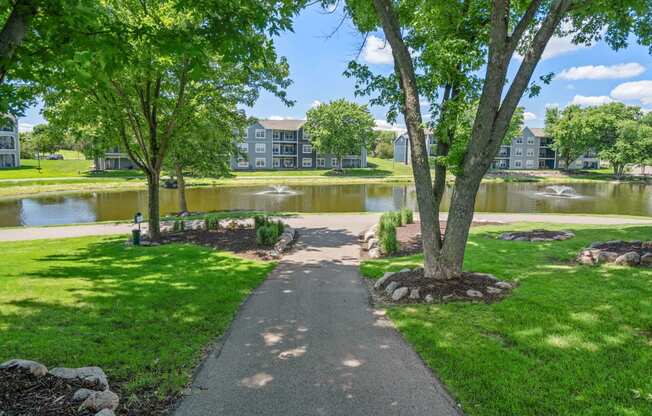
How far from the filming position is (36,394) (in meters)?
3.75

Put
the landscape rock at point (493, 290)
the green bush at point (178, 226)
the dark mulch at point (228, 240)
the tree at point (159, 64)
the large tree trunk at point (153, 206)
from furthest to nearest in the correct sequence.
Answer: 1. the green bush at point (178, 226)
2. the large tree trunk at point (153, 206)
3. the dark mulch at point (228, 240)
4. the landscape rock at point (493, 290)
5. the tree at point (159, 64)

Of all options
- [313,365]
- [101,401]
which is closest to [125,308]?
[101,401]

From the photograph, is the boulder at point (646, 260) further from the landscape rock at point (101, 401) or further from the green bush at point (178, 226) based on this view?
the green bush at point (178, 226)

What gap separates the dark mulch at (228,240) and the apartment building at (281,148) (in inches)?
2234

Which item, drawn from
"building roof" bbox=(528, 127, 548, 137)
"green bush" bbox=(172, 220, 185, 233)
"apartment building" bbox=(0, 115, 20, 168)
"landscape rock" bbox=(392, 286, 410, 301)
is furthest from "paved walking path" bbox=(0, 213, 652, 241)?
"building roof" bbox=(528, 127, 548, 137)

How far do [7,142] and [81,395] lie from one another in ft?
239

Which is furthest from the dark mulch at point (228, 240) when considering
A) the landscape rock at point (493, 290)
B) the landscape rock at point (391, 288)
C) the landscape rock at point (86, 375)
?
the landscape rock at point (86, 375)

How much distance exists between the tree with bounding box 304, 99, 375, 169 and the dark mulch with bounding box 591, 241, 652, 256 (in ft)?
181

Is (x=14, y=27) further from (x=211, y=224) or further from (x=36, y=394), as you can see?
(x=211, y=224)

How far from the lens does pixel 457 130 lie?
7.97 meters

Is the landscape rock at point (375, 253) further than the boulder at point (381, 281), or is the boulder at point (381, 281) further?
the landscape rock at point (375, 253)

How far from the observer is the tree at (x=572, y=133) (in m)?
70.3

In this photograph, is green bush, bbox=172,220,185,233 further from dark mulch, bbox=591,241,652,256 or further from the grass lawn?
dark mulch, bbox=591,241,652,256

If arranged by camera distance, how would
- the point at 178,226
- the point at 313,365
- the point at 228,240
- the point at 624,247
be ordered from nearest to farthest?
the point at 313,365
the point at 624,247
the point at 228,240
the point at 178,226
